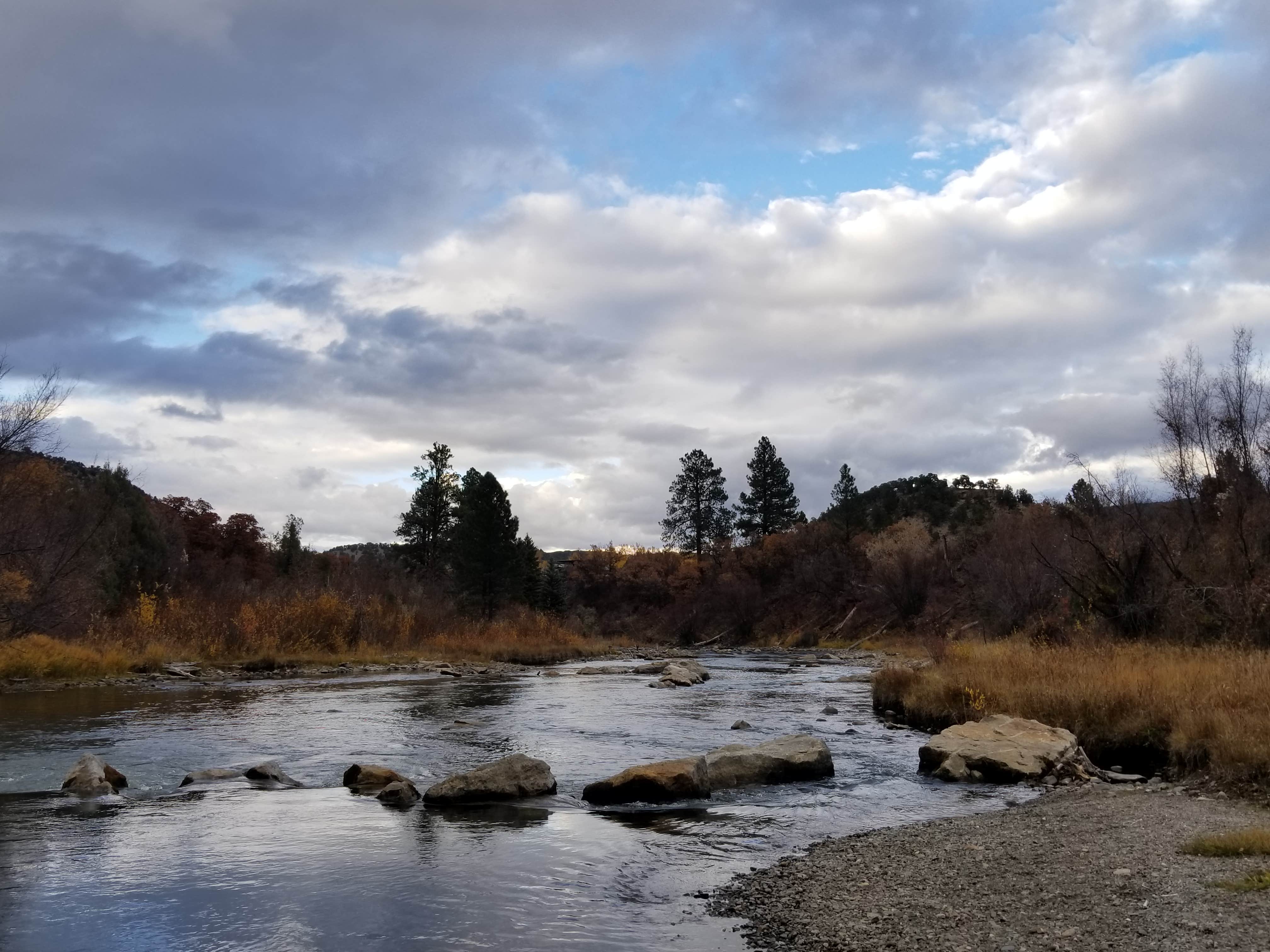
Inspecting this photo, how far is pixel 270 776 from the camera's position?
44.3 ft

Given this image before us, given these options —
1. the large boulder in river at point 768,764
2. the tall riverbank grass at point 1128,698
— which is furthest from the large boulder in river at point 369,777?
the tall riverbank grass at point 1128,698

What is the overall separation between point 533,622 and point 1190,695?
41142 mm

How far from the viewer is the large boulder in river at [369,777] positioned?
13.1 m

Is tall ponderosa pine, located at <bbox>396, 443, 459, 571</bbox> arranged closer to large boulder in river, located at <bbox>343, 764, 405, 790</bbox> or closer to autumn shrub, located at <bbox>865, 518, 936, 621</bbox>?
autumn shrub, located at <bbox>865, 518, 936, 621</bbox>

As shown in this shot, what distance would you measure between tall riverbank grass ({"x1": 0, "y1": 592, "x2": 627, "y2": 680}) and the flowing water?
→ 6774 millimetres

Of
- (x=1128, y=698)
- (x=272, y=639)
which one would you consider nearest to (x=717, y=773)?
(x=1128, y=698)

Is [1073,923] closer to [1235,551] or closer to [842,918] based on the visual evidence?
[842,918]

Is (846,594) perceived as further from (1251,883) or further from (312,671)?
(1251,883)

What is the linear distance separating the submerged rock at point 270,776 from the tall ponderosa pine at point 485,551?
5095 centimetres

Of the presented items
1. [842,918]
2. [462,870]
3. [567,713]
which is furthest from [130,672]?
[842,918]

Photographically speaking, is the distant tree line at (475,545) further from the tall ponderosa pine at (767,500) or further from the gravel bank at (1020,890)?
the gravel bank at (1020,890)

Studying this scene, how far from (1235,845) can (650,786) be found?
268 inches

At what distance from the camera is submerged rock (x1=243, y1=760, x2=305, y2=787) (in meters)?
13.3

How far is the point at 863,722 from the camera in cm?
2097
